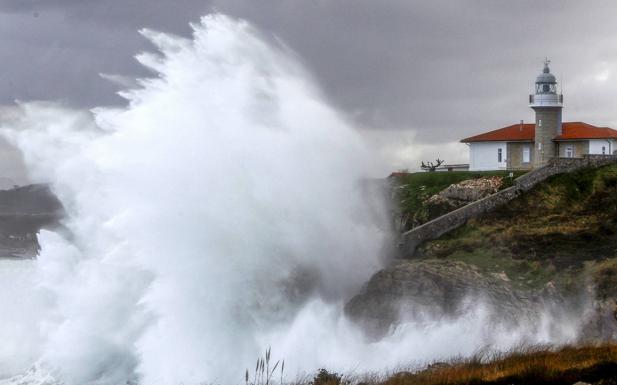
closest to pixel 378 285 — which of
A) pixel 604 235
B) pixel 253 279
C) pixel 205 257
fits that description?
pixel 253 279

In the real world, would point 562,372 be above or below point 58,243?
below

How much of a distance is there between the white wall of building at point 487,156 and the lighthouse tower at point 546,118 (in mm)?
2004

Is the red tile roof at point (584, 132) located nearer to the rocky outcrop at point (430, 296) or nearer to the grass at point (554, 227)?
the grass at point (554, 227)

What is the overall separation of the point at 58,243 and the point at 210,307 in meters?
5.52

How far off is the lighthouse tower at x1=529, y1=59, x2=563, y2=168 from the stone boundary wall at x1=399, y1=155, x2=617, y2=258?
4962 mm

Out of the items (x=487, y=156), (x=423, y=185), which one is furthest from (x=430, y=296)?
(x=487, y=156)

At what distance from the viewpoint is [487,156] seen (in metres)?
41.2

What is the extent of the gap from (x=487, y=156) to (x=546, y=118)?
13.3 ft

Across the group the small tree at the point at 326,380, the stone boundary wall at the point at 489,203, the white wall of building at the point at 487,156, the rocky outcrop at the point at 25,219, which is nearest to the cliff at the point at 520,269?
the stone boundary wall at the point at 489,203

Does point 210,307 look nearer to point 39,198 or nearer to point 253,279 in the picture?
point 253,279

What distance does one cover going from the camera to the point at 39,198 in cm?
7675

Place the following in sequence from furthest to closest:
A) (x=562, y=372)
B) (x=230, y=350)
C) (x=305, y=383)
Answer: (x=230, y=350) → (x=305, y=383) → (x=562, y=372)

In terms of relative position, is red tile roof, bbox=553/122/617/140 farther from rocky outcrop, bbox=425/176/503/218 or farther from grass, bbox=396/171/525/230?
rocky outcrop, bbox=425/176/503/218

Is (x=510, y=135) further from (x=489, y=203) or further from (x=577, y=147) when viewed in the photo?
(x=489, y=203)
